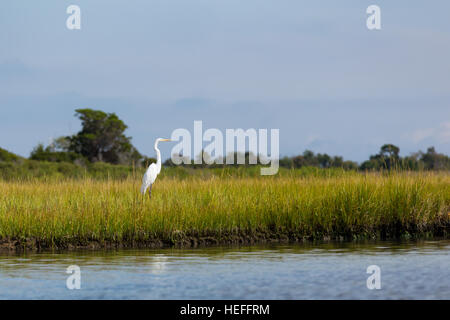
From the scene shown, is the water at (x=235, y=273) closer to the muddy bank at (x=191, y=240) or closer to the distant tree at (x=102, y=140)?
the muddy bank at (x=191, y=240)

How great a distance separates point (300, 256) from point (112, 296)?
3.64 metres

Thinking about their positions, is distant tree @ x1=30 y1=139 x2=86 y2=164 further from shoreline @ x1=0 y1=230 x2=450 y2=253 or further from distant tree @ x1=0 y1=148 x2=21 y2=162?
shoreline @ x1=0 y1=230 x2=450 y2=253

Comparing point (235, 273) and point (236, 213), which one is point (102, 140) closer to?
point (236, 213)

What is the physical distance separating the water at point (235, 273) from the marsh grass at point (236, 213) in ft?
2.65

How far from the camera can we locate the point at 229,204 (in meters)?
12.4

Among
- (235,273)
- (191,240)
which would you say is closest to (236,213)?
(191,240)

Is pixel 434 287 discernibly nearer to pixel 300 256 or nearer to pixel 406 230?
pixel 300 256

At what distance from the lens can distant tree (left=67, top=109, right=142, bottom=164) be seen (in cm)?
4425

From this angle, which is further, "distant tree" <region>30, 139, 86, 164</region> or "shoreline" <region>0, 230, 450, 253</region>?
"distant tree" <region>30, 139, 86, 164</region>

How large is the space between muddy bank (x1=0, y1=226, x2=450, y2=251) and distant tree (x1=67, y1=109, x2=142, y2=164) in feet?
107

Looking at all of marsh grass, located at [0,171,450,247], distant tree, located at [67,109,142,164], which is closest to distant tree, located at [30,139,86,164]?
distant tree, located at [67,109,142,164]

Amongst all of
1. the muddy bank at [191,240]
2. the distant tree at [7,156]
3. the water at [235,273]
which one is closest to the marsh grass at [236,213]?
the muddy bank at [191,240]

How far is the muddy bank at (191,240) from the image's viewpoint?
1130cm

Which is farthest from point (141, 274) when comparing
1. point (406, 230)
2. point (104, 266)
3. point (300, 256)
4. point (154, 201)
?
point (406, 230)
